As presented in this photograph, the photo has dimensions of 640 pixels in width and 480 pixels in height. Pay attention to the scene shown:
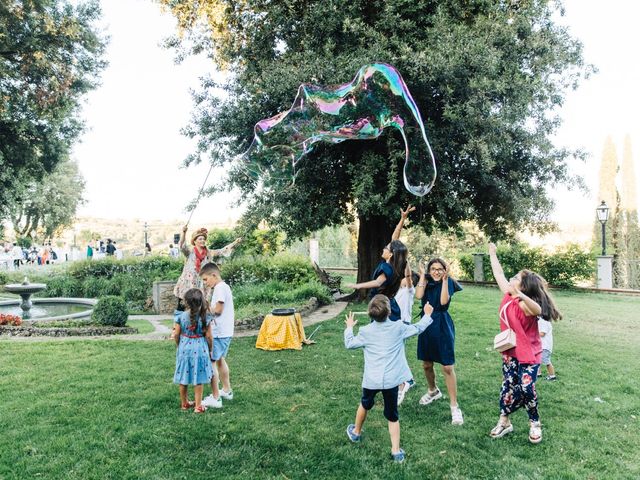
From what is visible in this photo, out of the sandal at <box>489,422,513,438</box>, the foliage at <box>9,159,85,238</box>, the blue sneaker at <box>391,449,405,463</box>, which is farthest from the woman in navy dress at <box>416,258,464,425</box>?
the foliage at <box>9,159,85,238</box>

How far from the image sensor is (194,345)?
527 cm

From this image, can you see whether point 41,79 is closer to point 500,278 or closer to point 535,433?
point 500,278

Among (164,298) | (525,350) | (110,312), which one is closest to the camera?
(525,350)

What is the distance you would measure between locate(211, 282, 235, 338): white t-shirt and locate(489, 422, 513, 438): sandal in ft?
9.61

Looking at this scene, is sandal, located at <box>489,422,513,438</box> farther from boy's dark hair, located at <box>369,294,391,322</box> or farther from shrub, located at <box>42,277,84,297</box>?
shrub, located at <box>42,277,84,297</box>

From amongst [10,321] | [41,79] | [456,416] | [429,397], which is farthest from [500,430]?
[41,79]

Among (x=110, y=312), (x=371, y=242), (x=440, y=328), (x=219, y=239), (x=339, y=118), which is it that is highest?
(x=339, y=118)

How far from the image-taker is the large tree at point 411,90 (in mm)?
10008

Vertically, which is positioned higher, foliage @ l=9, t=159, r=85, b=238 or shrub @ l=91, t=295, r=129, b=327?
foliage @ l=9, t=159, r=85, b=238

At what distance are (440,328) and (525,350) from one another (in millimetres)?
872

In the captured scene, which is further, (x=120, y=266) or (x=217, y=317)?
(x=120, y=266)

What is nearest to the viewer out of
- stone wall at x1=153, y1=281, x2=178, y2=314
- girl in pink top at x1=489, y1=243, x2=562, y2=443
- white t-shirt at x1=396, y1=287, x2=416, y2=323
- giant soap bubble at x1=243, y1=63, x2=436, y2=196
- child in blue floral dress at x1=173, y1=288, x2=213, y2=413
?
girl in pink top at x1=489, y1=243, x2=562, y2=443

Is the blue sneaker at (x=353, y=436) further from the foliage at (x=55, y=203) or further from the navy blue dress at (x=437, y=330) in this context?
the foliage at (x=55, y=203)

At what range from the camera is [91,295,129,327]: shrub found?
10.7 meters
